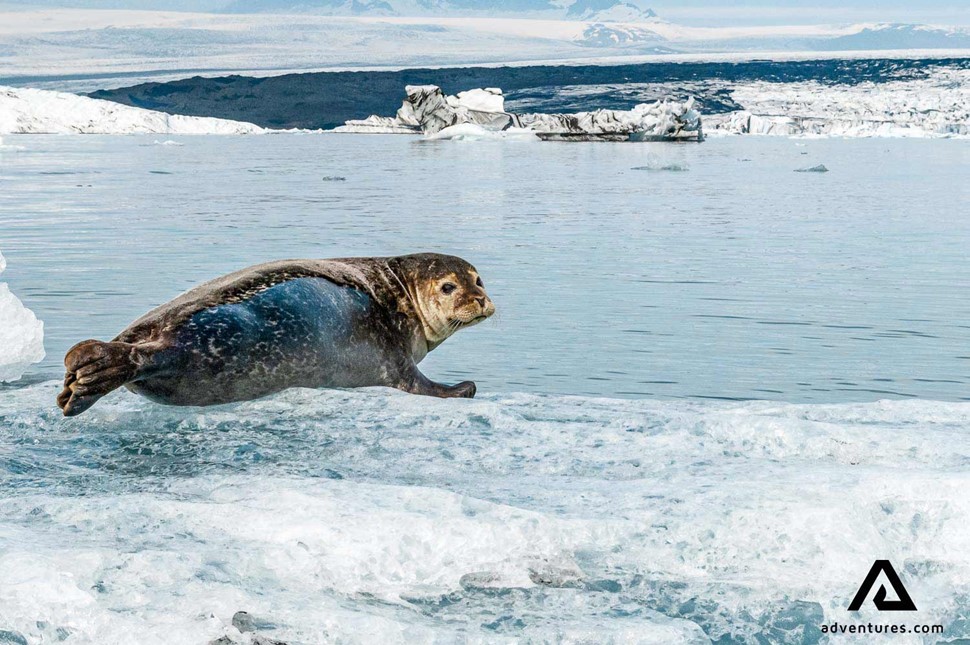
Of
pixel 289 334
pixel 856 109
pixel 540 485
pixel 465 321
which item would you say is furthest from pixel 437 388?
pixel 856 109

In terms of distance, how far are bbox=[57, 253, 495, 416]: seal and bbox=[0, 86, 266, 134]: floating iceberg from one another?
3078 inches

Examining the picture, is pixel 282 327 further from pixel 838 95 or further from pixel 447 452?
pixel 838 95

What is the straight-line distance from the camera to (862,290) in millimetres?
8648

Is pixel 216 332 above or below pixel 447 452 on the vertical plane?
above

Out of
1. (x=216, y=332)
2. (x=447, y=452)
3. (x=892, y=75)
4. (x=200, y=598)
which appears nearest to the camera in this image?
(x=200, y=598)

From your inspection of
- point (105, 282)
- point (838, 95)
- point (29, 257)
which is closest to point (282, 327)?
point (105, 282)

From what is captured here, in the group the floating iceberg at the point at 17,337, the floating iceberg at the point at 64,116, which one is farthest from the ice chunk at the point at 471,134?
the floating iceberg at the point at 17,337

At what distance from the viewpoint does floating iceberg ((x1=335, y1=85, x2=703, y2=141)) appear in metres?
55.2

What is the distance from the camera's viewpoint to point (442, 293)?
5.22 m

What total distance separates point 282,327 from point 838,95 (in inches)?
4163

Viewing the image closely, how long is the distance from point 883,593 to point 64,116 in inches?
3264

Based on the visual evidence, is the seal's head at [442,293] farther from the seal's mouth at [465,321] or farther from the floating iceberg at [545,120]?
the floating iceberg at [545,120]

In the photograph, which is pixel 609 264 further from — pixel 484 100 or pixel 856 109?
pixel 856 109

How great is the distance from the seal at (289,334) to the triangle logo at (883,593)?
7.40 ft
